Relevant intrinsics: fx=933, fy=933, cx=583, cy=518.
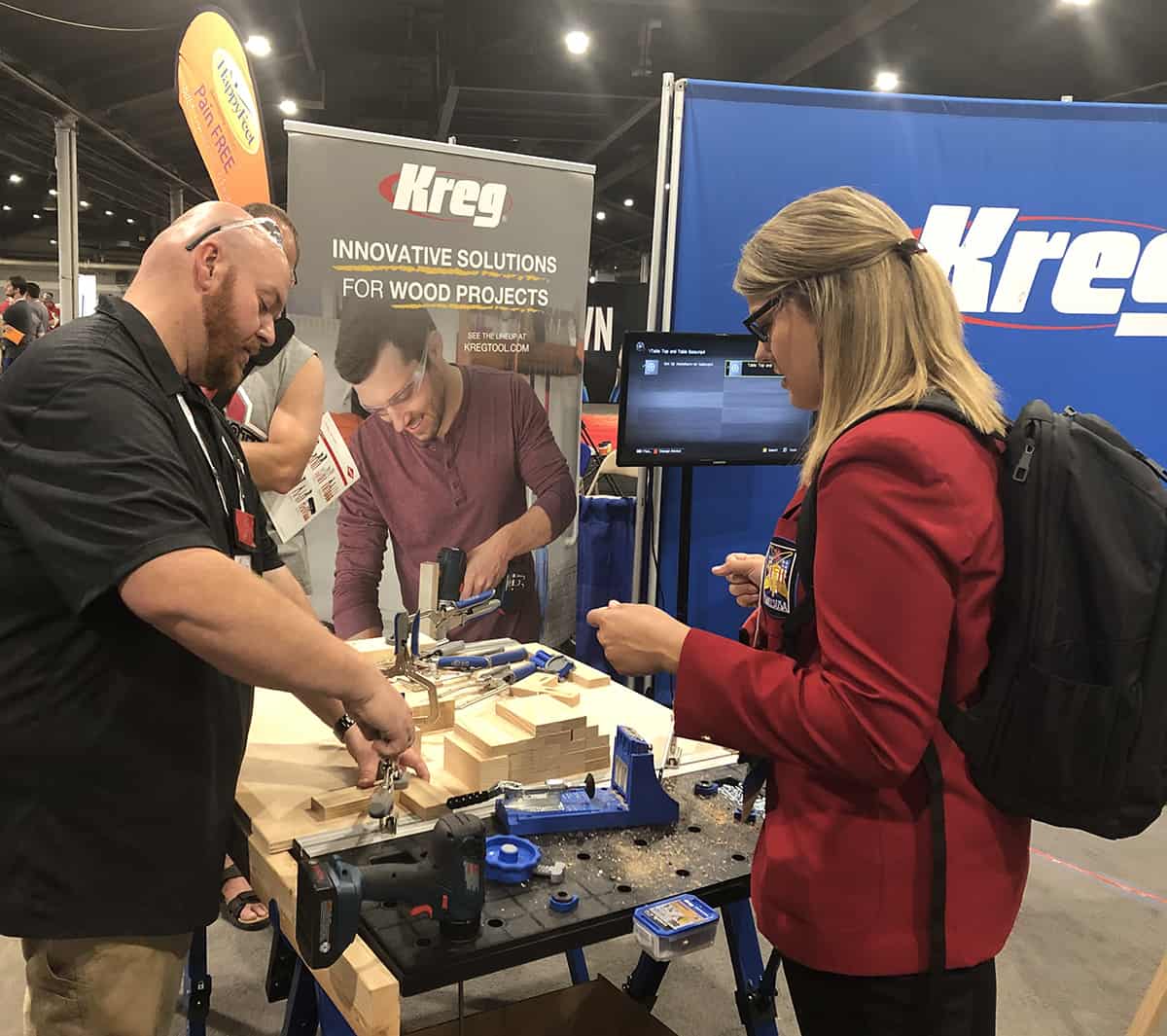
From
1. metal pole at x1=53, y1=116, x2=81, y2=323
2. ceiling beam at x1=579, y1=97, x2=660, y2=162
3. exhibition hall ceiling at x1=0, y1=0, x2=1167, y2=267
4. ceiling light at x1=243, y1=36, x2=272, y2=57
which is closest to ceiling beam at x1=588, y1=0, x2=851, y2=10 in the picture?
exhibition hall ceiling at x1=0, y1=0, x2=1167, y2=267

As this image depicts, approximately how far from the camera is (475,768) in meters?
1.47

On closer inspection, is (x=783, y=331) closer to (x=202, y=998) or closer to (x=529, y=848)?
(x=529, y=848)

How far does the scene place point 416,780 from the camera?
4.85 feet

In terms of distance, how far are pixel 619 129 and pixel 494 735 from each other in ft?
30.4

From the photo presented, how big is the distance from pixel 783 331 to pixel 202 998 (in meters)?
1.89

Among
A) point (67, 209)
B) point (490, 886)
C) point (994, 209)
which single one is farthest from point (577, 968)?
point (67, 209)

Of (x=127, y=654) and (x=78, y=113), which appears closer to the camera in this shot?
(x=127, y=654)

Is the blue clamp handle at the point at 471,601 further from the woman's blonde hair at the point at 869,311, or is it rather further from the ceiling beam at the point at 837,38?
the ceiling beam at the point at 837,38

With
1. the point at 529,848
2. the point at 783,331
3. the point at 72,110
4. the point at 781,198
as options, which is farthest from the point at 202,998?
the point at 72,110

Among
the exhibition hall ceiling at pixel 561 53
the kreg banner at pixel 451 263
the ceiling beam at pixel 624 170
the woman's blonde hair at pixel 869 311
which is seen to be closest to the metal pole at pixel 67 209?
the exhibition hall ceiling at pixel 561 53

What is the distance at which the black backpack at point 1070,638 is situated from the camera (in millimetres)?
911

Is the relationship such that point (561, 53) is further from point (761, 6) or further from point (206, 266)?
point (206, 266)

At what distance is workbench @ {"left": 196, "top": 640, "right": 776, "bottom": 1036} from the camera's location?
3.46 ft

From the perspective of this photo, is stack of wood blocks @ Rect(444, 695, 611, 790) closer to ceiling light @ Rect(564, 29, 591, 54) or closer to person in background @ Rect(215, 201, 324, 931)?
person in background @ Rect(215, 201, 324, 931)
